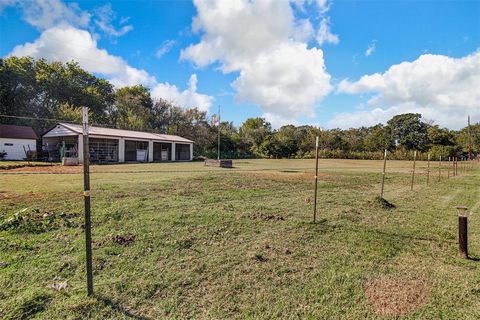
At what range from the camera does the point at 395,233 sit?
5512mm

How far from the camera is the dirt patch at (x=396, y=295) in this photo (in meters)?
2.85

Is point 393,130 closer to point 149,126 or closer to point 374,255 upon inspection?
point 149,126

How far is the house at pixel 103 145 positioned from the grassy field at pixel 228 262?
702 inches

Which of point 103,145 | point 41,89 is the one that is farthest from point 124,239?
point 41,89

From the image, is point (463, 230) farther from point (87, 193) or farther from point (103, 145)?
point (103, 145)

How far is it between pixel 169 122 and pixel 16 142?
22.5 metres

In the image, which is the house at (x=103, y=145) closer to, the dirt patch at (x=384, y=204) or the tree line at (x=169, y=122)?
the tree line at (x=169, y=122)

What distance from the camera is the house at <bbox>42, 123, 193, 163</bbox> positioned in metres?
23.0

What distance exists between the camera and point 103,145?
25.1 meters

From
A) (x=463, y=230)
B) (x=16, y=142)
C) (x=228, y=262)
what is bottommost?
(x=228, y=262)

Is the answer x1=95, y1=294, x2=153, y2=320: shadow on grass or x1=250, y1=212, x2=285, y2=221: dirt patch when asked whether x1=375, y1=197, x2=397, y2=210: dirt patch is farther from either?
x1=95, y1=294, x2=153, y2=320: shadow on grass

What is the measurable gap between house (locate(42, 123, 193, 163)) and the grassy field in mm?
17828

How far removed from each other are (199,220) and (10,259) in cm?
304

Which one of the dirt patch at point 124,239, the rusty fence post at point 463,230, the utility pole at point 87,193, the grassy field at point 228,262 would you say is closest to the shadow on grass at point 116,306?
the grassy field at point 228,262
